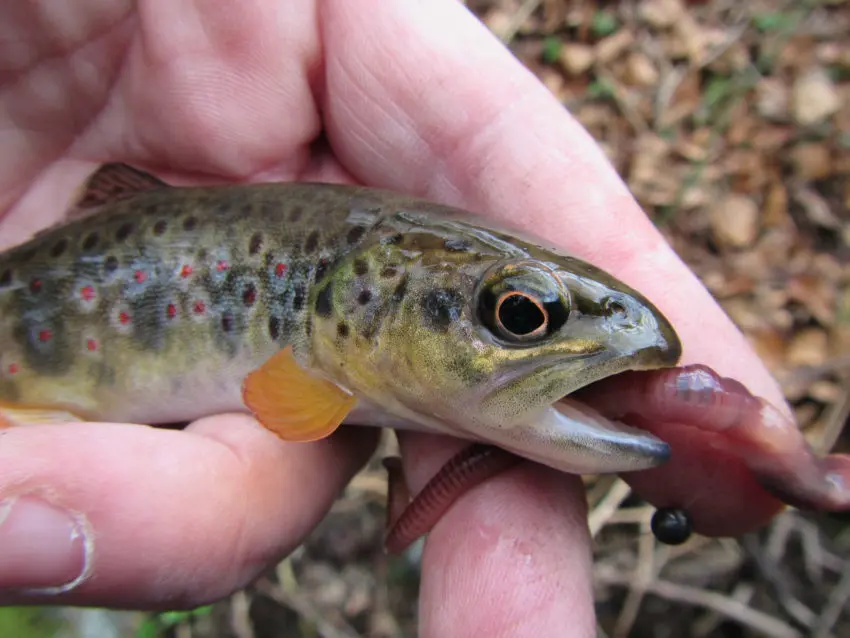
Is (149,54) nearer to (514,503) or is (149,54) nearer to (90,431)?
(90,431)

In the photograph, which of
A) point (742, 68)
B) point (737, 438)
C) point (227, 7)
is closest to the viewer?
point (737, 438)

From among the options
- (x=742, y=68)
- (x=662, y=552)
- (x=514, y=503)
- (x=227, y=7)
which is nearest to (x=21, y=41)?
(x=227, y=7)

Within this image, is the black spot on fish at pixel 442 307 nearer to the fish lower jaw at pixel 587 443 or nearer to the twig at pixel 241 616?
the fish lower jaw at pixel 587 443

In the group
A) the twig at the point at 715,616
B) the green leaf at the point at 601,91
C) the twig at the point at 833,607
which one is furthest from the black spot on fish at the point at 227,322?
the green leaf at the point at 601,91

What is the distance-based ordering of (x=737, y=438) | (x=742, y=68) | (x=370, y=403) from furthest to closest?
1. (x=742, y=68)
2. (x=370, y=403)
3. (x=737, y=438)

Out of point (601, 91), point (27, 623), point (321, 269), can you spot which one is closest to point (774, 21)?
point (601, 91)

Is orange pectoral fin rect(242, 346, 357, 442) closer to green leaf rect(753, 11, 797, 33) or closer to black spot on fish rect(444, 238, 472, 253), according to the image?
black spot on fish rect(444, 238, 472, 253)
